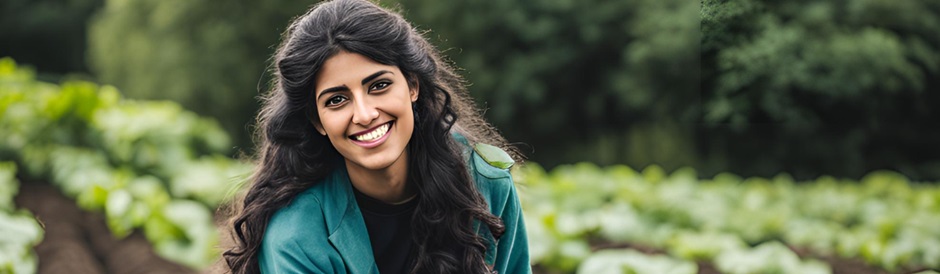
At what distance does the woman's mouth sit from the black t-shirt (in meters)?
0.23

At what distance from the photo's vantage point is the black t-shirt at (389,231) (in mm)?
2131

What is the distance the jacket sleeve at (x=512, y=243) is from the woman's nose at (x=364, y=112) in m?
0.44

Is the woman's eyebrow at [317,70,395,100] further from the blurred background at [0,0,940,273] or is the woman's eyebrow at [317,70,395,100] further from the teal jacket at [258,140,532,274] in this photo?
the blurred background at [0,0,940,273]

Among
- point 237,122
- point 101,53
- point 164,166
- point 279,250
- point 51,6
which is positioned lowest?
point 279,250

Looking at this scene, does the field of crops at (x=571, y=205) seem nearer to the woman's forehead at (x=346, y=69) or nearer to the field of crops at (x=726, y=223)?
the field of crops at (x=726, y=223)

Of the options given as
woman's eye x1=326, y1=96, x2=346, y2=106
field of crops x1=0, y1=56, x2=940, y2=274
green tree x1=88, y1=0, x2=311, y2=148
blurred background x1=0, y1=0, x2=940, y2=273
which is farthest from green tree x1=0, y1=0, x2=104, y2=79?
woman's eye x1=326, y1=96, x2=346, y2=106

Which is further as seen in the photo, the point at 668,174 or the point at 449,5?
the point at 449,5

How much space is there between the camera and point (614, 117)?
1034 cm

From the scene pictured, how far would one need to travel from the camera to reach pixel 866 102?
488 centimetres

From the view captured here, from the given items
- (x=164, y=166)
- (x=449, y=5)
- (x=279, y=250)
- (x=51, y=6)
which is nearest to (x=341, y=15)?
(x=279, y=250)

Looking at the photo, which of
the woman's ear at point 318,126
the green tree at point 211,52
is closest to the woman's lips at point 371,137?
the woman's ear at point 318,126

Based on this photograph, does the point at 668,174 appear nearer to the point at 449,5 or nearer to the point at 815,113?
the point at 449,5

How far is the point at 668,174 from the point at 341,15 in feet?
23.9

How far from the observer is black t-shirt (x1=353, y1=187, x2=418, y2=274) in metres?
2.13
